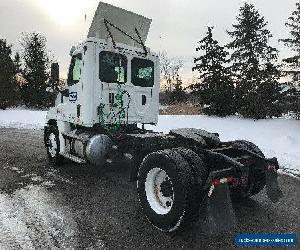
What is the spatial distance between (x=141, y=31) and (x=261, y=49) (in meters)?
15.2

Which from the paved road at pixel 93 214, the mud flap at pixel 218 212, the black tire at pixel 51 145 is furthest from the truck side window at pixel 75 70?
the mud flap at pixel 218 212

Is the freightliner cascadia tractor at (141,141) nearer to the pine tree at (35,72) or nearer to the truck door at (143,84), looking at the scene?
the truck door at (143,84)

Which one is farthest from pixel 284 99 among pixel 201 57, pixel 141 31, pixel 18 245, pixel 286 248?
pixel 18 245

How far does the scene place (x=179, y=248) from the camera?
4.46m

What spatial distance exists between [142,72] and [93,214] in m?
4.47

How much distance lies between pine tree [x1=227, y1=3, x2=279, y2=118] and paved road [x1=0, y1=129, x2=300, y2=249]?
11.5m

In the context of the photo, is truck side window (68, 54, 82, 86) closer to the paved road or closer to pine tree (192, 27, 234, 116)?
the paved road

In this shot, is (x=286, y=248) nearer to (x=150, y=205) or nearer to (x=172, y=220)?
(x=172, y=220)

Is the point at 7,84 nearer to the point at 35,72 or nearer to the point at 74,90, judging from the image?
the point at 35,72

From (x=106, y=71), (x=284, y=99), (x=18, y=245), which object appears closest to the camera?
(x=18, y=245)

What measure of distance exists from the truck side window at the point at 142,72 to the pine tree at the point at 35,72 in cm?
3623

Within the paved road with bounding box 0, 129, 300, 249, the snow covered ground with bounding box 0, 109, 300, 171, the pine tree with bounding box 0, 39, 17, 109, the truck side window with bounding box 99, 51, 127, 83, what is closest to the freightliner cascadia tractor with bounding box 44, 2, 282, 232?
the truck side window with bounding box 99, 51, 127, 83

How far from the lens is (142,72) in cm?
891

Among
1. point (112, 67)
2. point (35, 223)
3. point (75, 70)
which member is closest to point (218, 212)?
point (35, 223)
